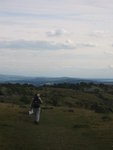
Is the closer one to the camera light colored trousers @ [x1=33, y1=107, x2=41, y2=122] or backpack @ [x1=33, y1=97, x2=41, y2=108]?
light colored trousers @ [x1=33, y1=107, x2=41, y2=122]

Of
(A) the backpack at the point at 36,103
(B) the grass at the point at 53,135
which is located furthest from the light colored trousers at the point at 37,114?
(B) the grass at the point at 53,135

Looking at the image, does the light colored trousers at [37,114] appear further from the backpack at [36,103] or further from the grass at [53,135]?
the grass at [53,135]

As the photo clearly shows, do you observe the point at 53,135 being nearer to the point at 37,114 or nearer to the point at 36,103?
the point at 37,114

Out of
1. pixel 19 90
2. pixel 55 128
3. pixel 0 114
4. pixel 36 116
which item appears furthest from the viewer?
pixel 19 90

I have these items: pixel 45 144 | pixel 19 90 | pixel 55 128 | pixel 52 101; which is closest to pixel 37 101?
pixel 55 128

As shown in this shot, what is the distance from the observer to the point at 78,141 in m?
20.8

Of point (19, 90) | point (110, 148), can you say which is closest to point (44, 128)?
point (110, 148)

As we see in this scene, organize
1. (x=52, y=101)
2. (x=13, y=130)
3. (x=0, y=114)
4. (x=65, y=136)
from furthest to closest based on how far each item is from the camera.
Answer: (x=52, y=101) → (x=0, y=114) → (x=13, y=130) → (x=65, y=136)

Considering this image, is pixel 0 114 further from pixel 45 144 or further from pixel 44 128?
pixel 45 144

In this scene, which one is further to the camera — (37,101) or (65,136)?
(37,101)

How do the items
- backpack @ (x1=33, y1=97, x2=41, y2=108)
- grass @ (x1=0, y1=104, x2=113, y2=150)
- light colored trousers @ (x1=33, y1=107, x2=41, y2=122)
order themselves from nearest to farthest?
grass @ (x1=0, y1=104, x2=113, y2=150) < light colored trousers @ (x1=33, y1=107, x2=41, y2=122) < backpack @ (x1=33, y1=97, x2=41, y2=108)

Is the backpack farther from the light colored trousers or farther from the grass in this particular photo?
the grass

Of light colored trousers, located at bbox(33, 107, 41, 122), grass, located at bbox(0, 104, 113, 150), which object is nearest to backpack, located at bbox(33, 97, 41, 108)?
light colored trousers, located at bbox(33, 107, 41, 122)

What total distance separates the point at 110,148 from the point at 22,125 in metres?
8.27
